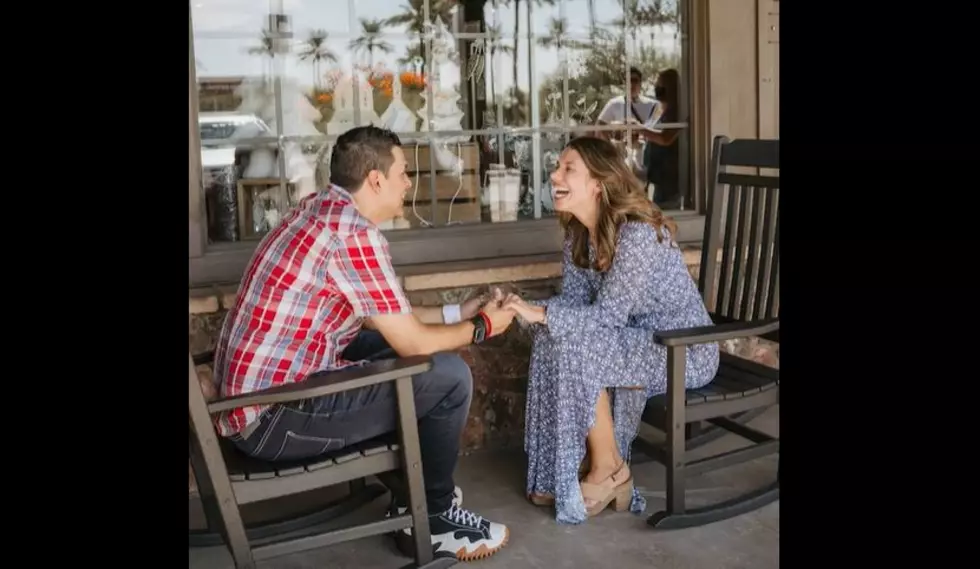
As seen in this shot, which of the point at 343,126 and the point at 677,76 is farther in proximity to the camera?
the point at 677,76

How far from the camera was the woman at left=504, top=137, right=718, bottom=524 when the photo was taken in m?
3.06

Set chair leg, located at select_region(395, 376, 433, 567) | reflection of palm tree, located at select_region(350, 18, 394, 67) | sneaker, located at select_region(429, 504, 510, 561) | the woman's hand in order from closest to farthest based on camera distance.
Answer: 1. chair leg, located at select_region(395, 376, 433, 567)
2. sneaker, located at select_region(429, 504, 510, 561)
3. the woman's hand
4. reflection of palm tree, located at select_region(350, 18, 394, 67)

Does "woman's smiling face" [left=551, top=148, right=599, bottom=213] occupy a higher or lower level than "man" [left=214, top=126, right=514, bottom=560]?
higher

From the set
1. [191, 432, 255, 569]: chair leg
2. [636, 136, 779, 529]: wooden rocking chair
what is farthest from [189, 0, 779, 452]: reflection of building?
[191, 432, 255, 569]: chair leg

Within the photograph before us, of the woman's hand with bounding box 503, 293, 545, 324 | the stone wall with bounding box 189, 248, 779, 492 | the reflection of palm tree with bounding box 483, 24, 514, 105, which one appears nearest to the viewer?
the woman's hand with bounding box 503, 293, 545, 324

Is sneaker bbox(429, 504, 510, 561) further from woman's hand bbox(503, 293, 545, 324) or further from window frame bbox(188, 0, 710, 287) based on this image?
window frame bbox(188, 0, 710, 287)

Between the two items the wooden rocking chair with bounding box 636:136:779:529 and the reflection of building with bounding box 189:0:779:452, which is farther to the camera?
the reflection of building with bounding box 189:0:779:452

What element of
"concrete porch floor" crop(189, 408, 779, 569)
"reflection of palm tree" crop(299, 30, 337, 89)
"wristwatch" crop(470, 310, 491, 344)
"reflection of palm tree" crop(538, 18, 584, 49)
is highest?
"reflection of palm tree" crop(538, 18, 584, 49)

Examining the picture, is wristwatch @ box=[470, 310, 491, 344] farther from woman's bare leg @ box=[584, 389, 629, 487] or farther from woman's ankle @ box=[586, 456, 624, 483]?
woman's ankle @ box=[586, 456, 624, 483]
